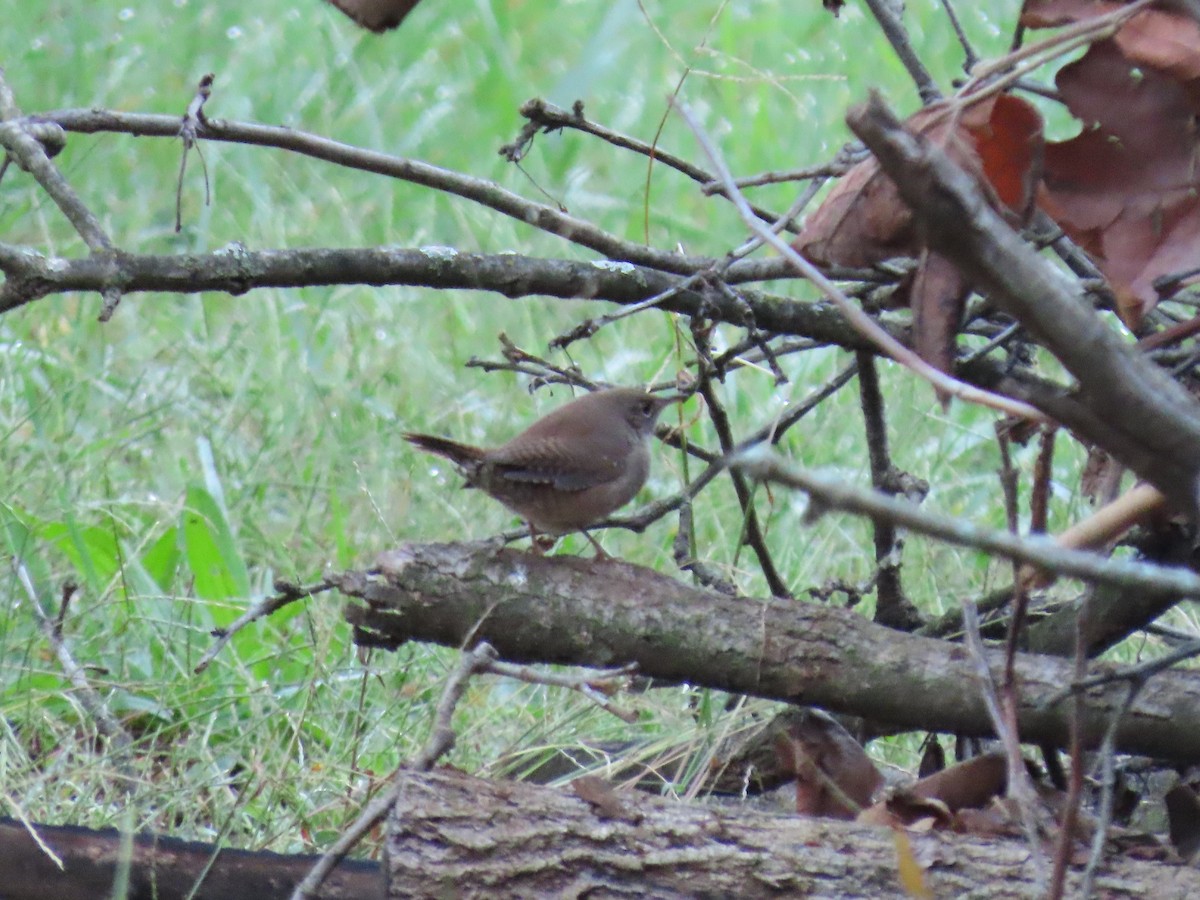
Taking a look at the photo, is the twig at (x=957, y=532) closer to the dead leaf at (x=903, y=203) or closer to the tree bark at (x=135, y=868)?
the dead leaf at (x=903, y=203)

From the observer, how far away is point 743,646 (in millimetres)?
2516

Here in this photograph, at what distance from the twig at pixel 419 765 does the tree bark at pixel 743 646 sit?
35 cm

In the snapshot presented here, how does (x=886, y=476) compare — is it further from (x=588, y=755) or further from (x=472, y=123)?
(x=472, y=123)

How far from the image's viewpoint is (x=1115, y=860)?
2.26 meters

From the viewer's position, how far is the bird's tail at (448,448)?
3070mm

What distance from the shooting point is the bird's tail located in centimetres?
307

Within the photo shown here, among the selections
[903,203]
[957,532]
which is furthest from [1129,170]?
[957,532]

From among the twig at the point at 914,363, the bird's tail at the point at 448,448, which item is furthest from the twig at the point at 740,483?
the twig at the point at 914,363

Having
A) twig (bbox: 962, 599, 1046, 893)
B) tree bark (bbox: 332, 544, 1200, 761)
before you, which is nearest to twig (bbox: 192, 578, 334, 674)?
tree bark (bbox: 332, 544, 1200, 761)

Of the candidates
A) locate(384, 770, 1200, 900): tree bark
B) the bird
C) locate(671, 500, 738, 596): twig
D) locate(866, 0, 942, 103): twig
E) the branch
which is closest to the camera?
the branch

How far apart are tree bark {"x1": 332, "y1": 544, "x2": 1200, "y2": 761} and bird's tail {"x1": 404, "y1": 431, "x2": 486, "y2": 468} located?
56cm

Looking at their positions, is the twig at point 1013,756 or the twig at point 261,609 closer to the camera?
the twig at point 1013,756

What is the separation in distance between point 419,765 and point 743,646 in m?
0.64

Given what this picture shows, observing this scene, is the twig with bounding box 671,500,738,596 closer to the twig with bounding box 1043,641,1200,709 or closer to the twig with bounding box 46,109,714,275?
the twig with bounding box 46,109,714,275
